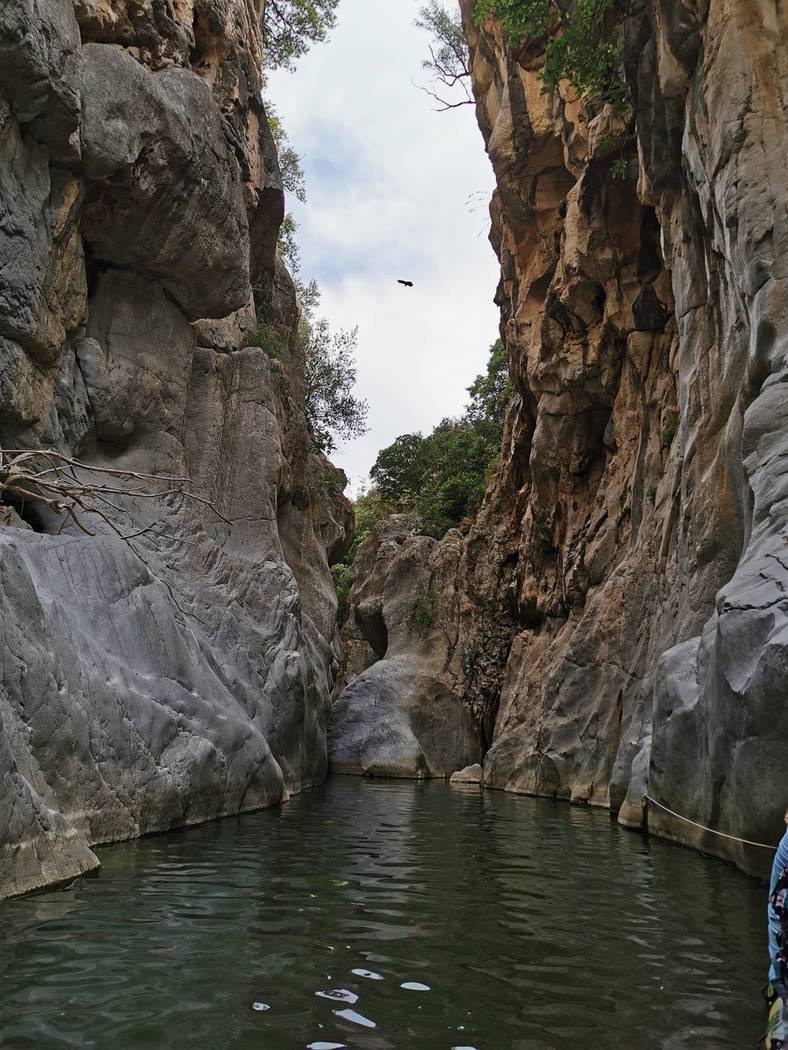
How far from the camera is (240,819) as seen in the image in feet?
39.8

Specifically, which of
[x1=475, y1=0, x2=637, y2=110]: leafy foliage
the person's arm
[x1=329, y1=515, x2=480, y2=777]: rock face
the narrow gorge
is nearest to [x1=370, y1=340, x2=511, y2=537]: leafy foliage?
[x1=329, y1=515, x2=480, y2=777]: rock face

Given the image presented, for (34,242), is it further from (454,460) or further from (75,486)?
(454,460)

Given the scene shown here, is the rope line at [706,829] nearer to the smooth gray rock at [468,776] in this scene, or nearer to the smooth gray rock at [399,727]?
the smooth gray rock at [468,776]

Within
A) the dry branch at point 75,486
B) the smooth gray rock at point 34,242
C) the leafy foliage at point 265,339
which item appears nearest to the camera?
the dry branch at point 75,486

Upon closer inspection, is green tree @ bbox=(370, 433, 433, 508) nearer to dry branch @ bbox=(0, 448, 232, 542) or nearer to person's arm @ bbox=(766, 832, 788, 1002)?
dry branch @ bbox=(0, 448, 232, 542)

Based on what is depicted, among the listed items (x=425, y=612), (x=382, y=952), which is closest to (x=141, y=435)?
(x=382, y=952)

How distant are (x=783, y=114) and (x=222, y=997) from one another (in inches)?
484

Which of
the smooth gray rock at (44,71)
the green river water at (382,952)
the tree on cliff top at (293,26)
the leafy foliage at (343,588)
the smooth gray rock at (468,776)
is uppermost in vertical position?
the tree on cliff top at (293,26)

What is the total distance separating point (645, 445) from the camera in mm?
19344

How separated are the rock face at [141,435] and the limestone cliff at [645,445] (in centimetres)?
619

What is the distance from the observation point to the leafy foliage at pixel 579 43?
54.1ft

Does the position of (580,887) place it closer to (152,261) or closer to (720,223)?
(720,223)

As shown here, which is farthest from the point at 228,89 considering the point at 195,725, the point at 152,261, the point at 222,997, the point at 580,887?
the point at 222,997

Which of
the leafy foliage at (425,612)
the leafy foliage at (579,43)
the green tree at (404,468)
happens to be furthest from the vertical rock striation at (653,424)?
the green tree at (404,468)
